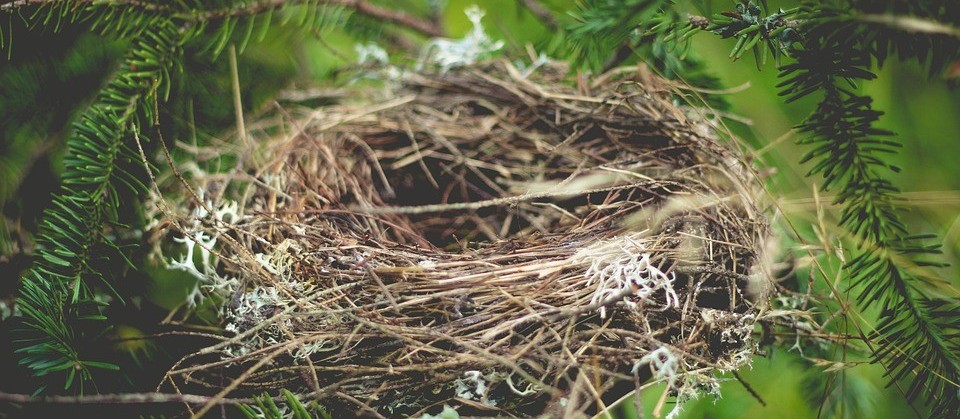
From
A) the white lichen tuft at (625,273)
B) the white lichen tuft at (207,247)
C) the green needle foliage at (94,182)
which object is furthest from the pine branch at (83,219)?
the white lichen tuft at (625,273)

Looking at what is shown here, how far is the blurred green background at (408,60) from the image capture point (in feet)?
3.33

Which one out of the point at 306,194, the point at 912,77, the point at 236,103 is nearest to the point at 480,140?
the point at 306,194

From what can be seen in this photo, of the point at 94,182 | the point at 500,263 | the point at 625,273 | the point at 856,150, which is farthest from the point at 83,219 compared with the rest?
the point at 856,150

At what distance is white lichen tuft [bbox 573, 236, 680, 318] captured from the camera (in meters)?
0.69

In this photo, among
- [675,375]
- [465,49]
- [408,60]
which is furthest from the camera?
[408,60]

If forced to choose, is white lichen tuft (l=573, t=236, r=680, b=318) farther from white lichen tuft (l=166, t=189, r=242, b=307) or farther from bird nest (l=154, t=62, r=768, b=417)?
white lichen tuft (l=166, t=189, r=242, b=307)

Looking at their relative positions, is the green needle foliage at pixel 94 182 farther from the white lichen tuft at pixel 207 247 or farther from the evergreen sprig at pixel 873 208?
the evergreen sprig at pixel 873 208

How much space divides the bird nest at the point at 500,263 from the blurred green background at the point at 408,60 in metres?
0.13

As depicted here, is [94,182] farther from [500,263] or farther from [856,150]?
[856,150]

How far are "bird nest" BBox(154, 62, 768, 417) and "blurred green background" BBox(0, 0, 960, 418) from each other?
0.13 metres

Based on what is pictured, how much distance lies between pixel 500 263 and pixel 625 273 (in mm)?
210

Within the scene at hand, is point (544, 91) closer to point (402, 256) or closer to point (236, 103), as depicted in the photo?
point (402, 256)

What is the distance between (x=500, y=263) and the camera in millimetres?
850

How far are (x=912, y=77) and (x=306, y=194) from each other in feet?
5.36
